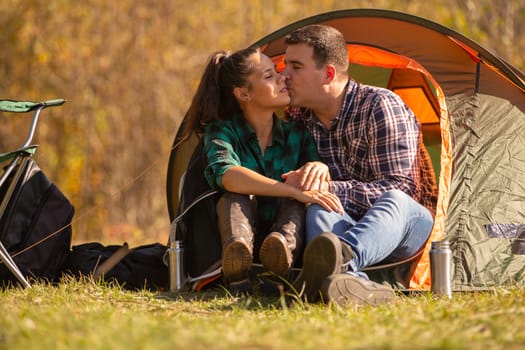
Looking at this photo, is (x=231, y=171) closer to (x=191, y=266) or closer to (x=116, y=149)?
(x=191, y=266)

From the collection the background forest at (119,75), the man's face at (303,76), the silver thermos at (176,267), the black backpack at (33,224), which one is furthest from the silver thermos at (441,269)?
the background forest at (119,75)

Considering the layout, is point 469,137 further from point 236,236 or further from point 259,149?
point 236,236

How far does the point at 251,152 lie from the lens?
4.55 m

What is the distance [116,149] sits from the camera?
8.94m


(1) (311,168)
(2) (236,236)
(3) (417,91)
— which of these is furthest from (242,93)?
(3) (417,91)

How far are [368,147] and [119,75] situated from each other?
193 inches

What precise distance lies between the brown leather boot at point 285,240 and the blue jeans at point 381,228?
55 mm

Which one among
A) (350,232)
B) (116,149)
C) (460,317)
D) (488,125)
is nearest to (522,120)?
(488,125)

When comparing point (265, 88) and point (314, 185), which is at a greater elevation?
point (265, 88)

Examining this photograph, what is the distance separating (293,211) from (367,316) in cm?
104

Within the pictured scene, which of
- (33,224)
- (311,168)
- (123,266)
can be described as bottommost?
(123,266)

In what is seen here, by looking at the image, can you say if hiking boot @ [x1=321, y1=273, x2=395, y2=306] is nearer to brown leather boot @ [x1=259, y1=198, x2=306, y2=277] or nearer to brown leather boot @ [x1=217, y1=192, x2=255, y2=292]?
brown leather boot @ [x1=259, y1=198, x2=306, y2=277]

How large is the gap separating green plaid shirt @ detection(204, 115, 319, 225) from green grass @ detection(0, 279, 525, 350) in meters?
0.69

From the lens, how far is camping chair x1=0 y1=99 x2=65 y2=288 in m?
4.16
